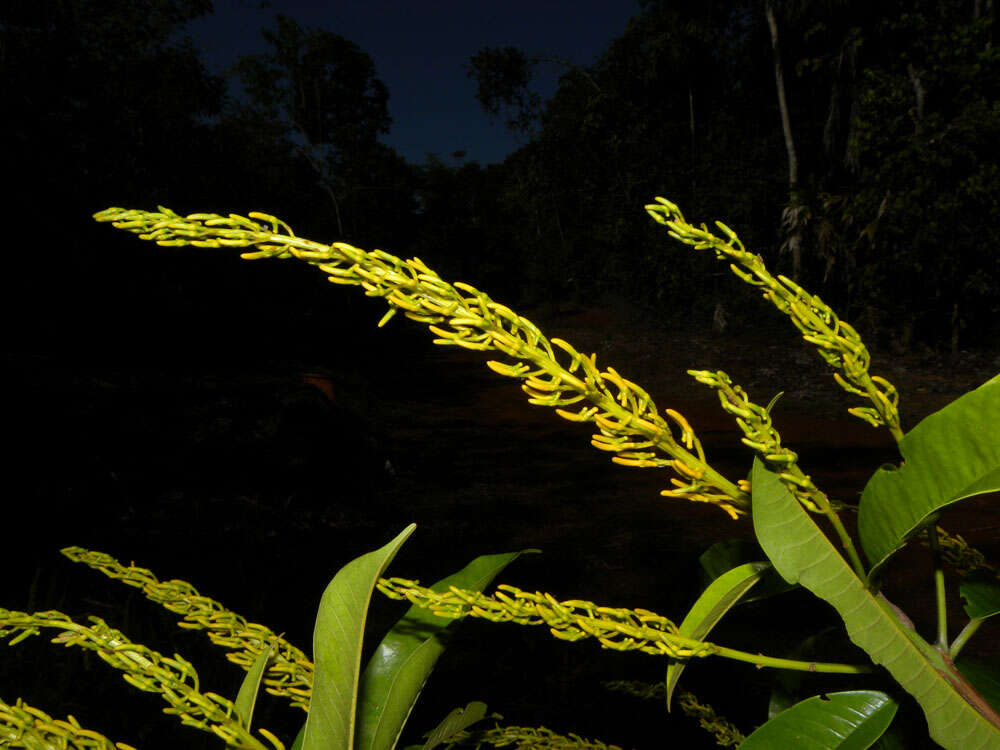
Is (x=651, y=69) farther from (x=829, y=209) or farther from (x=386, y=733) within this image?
(x=386, y=733)

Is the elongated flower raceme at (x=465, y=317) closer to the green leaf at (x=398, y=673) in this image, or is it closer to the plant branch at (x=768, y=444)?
the plant branch at (x=768, y=444)

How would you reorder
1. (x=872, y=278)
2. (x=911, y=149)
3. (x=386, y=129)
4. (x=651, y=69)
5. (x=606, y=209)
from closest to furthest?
1. (x=911, y=149)
2. (x=872, y=278)
3. (x=651, y=69)
4. (x=606, y=209)
5. (x=386, y=129)

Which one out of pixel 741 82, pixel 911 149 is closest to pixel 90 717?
pixel 911 149

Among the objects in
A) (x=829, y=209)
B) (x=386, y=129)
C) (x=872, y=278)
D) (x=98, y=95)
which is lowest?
(x=872, y=278)

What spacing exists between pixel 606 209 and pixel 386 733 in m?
22.0

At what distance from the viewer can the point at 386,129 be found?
28406mm

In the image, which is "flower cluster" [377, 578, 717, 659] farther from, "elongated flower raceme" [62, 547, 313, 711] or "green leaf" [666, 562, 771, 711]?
"elongated flower raceme" [62, 547, 313, 711]

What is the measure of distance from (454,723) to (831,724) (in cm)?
38

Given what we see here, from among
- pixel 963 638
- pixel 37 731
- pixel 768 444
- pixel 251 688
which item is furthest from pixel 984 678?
pixel 37 731

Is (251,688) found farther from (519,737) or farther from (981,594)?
(981,594)

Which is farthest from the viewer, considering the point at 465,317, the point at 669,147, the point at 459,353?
the point at 459,353

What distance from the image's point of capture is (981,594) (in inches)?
20.6

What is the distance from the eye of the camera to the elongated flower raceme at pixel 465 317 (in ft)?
1.14

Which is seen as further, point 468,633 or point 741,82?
point 741,82
